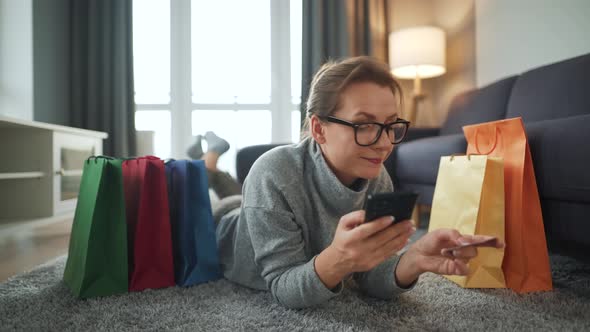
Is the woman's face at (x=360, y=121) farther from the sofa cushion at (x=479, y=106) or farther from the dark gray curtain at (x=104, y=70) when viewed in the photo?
the dark gray curtain at (x=104, y=70)

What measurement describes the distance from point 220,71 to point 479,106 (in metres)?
2.06

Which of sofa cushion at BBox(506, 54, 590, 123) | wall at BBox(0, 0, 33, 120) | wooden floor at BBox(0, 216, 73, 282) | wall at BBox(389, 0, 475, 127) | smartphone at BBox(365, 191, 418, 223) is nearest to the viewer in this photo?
smartphone at BBox(365, 191, 418, 223)

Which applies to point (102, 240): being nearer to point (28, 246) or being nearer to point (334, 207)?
point (334, 207)

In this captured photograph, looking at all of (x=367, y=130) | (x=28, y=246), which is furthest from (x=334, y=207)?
(x=28, y=246)

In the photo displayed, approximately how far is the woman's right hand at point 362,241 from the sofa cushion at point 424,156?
79 cm

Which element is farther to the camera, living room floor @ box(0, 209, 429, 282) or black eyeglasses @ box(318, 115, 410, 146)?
Answer: living room floor @ box(0, 209, 429, 282)

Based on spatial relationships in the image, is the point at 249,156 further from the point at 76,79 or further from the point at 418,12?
the point at 418,12

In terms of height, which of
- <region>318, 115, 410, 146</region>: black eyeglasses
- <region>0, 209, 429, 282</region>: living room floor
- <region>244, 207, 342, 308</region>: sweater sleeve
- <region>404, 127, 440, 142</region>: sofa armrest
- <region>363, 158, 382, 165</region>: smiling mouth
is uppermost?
<region>404, 127, 440, 142</region>: sofa armrest

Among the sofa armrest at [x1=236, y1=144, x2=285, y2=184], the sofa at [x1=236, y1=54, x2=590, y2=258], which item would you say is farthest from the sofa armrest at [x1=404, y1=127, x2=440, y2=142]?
the sofa armrest at [x1=236, y1=144, x2=285, y2=184]

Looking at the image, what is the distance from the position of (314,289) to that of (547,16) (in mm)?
1979

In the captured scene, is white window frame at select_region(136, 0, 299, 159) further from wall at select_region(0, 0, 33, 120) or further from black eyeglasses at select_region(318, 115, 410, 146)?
black eyeglasses at select_region(318, 115, 410, 146)

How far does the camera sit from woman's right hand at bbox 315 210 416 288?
A: 22.0 inches

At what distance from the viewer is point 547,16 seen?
186 cm

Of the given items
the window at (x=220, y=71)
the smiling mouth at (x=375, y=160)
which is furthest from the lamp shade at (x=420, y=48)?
the smiling mouth at (x=375, y=160)
